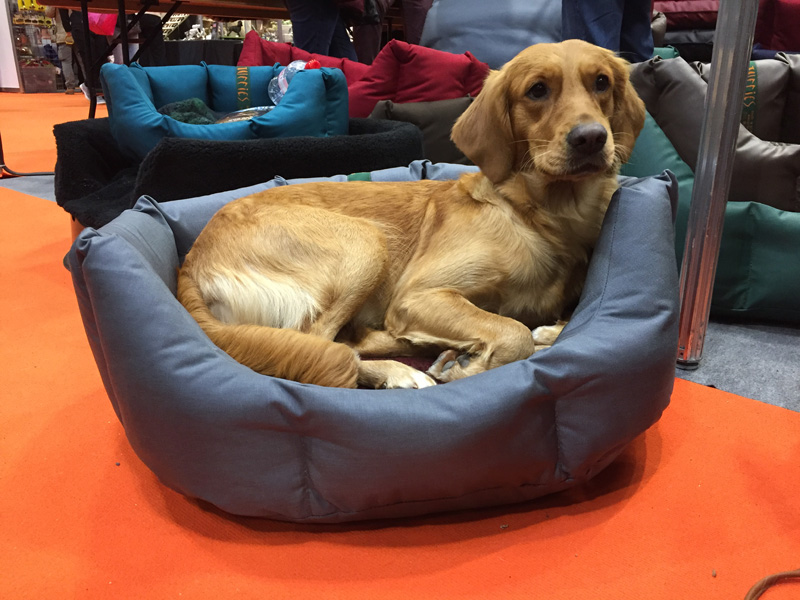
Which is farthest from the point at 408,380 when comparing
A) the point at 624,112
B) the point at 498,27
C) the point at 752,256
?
the point at 498,27

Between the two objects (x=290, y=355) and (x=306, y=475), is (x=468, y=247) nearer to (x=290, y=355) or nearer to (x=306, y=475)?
(x=290, y=355)

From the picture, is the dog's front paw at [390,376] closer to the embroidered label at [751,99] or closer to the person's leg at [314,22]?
the embroidered label at [751,99]

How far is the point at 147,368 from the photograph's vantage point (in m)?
1.30

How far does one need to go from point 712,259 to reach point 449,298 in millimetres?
919

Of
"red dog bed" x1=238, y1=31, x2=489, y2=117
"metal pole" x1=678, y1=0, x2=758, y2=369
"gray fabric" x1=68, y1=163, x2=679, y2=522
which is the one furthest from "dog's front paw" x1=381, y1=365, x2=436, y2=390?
"red dog bed" x1=238, y1=31, x2=489, y2=117

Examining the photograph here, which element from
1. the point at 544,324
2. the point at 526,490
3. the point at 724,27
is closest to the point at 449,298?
the point at 544,324

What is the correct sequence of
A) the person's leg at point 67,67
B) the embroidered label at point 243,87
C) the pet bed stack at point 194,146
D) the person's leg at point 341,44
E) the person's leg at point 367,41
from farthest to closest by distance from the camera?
the person's leg at point 67,67 < the person's leg at point 367,41 < the person's leg at point 341,44 < the embroidered label at point 243,87 < the pet bed stack at point 194,146

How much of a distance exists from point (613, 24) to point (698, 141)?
4.42 ft

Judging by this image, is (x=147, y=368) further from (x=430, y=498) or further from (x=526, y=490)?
(x=526, y=490)

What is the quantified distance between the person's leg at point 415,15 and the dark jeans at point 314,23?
1.30 meters

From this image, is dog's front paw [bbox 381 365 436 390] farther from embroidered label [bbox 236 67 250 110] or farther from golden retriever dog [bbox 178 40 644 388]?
embroidered label [bbox 236 67 250 110]

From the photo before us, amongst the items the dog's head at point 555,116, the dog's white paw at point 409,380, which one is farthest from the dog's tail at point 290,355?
the dog's head at point 555,116

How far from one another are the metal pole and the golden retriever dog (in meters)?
0.24

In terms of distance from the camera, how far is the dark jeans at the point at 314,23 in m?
4.70
